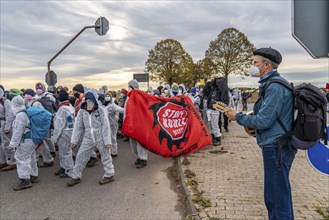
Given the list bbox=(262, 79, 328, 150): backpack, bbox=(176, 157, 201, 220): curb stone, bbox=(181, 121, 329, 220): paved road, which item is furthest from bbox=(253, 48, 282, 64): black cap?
bbox=(176, 157, 201, 220): curb stone

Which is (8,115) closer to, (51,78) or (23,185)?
(23,185)

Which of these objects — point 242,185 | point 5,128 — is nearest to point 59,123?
point 5,128

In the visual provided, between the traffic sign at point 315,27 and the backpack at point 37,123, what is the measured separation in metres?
5.50

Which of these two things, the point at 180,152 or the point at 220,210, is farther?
the point at 180,152

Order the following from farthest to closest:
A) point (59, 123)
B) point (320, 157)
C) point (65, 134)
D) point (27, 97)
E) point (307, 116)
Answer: point (27, 97)
point (65, 134)
point (59, 123)
point (320, 157)
point (307, 116)

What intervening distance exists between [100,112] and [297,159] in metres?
5.31

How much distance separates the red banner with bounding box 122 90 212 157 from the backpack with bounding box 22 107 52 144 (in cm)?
182

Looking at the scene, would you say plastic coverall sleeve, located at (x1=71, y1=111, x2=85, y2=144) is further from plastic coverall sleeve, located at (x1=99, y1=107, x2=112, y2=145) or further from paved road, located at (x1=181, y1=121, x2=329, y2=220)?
paved road, located at (x1=181, y1=121, x2=329, y2=220)

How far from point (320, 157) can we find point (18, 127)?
567 centimetres

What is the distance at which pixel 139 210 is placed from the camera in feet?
15.3

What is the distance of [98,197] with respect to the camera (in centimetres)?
534

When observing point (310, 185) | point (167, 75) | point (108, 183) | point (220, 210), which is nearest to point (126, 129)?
point (108, 183)

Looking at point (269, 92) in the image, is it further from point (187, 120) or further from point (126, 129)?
point (187, 120)

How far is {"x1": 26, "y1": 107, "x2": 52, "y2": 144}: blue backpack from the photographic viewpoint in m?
6.23
